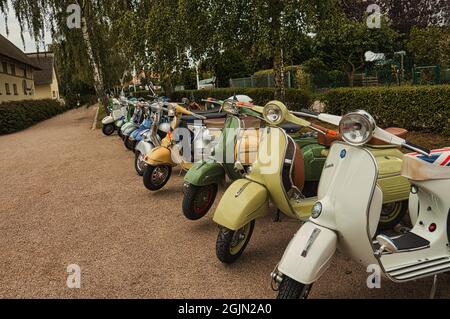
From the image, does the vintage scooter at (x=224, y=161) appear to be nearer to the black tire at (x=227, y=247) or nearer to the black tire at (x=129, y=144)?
the black tire at (x=227, y=247)

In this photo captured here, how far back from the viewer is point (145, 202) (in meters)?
4.86

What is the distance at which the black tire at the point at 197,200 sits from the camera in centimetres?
383

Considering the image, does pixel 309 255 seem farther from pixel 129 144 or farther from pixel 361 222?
pixel 129 144

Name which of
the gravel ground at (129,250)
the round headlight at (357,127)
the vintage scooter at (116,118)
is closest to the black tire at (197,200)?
the gravel ground at (129,250)

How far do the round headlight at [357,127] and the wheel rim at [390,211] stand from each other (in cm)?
155

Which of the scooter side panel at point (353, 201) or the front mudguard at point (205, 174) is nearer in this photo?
the scooter side panel at point (353, 201)

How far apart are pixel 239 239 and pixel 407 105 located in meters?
5.24

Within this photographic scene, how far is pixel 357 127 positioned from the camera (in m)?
2.15

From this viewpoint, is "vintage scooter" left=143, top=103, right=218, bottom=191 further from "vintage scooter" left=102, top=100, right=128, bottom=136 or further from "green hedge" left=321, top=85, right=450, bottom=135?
"vintage scooter" left=102, top=100, right=128, bottom=136

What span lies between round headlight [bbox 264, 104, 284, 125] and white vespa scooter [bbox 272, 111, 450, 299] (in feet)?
1.74

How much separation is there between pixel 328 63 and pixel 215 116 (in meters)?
17.7

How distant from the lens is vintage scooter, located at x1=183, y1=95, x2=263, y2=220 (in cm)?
376
